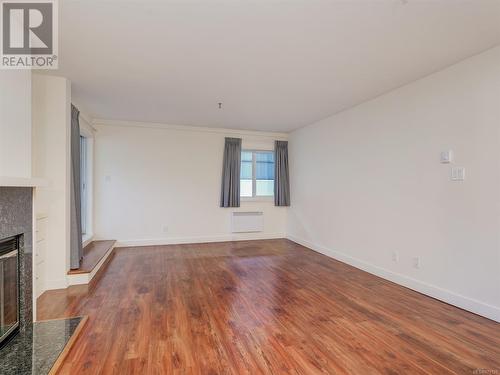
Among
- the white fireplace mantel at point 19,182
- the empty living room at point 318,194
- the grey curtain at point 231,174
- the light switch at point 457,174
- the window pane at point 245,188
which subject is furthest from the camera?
the window pane at point 245,188

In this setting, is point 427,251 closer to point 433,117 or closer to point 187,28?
point 433,117

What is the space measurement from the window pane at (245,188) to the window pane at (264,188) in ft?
0.56

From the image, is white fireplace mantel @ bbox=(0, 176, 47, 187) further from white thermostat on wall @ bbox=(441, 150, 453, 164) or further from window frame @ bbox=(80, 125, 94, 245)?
white thermostat on wall @ bbox=(441, 150, 453, 164)

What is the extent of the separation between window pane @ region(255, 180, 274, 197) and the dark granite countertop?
435 cm

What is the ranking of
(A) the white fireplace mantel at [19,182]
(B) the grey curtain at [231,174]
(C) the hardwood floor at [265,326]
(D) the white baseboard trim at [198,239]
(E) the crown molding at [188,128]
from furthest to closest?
(B) the grey curtain at [231,174] → (D) the white baseboard trim at [198,239] → (E) the crown molding at [188,128] → (C) the hardwood floor at [265,326] → (A) the white fireplace mantel at [19,182]

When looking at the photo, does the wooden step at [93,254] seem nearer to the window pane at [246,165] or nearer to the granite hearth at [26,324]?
the granite hearth at [26,324]

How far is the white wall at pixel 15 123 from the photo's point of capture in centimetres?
184

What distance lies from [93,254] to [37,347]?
226cm

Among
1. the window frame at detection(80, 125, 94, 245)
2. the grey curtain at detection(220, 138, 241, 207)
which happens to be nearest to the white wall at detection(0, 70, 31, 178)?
the window frame at detection(80, 125, 94, 245)

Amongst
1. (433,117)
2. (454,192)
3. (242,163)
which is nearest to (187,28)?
(433,117)

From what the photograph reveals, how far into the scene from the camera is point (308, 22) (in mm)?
2014

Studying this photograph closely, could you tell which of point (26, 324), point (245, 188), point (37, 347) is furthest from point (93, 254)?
point (245, 188)

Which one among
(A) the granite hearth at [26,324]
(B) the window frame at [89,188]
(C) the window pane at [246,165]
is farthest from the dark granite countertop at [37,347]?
(C) the window pane at [246,165]

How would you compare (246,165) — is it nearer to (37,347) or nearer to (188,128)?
(188,128)
